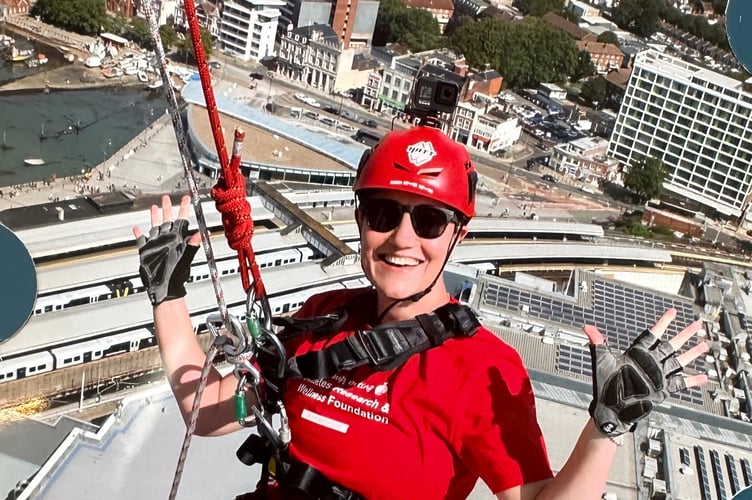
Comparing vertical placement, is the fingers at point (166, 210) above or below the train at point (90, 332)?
above

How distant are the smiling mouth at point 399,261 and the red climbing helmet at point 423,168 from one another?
9 centimetres

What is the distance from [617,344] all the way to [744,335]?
4.42 ft

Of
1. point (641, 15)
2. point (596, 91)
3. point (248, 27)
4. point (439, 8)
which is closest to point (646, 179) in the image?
point (596, 91)

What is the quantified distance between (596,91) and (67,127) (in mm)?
11348

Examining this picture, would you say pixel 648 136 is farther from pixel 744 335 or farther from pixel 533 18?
pixel 744 335

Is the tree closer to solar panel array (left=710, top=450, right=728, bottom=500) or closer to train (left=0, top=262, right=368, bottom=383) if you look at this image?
train (left=0, top=262, right=368, bottom=383)

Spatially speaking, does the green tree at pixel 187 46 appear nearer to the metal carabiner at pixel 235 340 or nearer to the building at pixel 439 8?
the building at pixel 439 8

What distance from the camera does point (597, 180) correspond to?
14047 millimetres

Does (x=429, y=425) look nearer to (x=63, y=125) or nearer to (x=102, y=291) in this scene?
(x=102, y=291)

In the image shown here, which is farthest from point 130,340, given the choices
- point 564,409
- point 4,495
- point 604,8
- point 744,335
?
point 604,8

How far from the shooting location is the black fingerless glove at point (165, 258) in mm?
1159

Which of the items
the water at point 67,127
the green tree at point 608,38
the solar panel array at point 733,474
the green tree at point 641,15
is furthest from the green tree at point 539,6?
the solar panel array at point 733,474

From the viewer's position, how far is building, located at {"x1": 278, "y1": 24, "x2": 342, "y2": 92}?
50.0 feet

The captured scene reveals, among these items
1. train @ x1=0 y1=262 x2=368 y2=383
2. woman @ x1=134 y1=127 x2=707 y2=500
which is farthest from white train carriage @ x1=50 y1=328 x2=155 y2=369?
woman @ x1=134 y1=127 x2=707 y2=500
